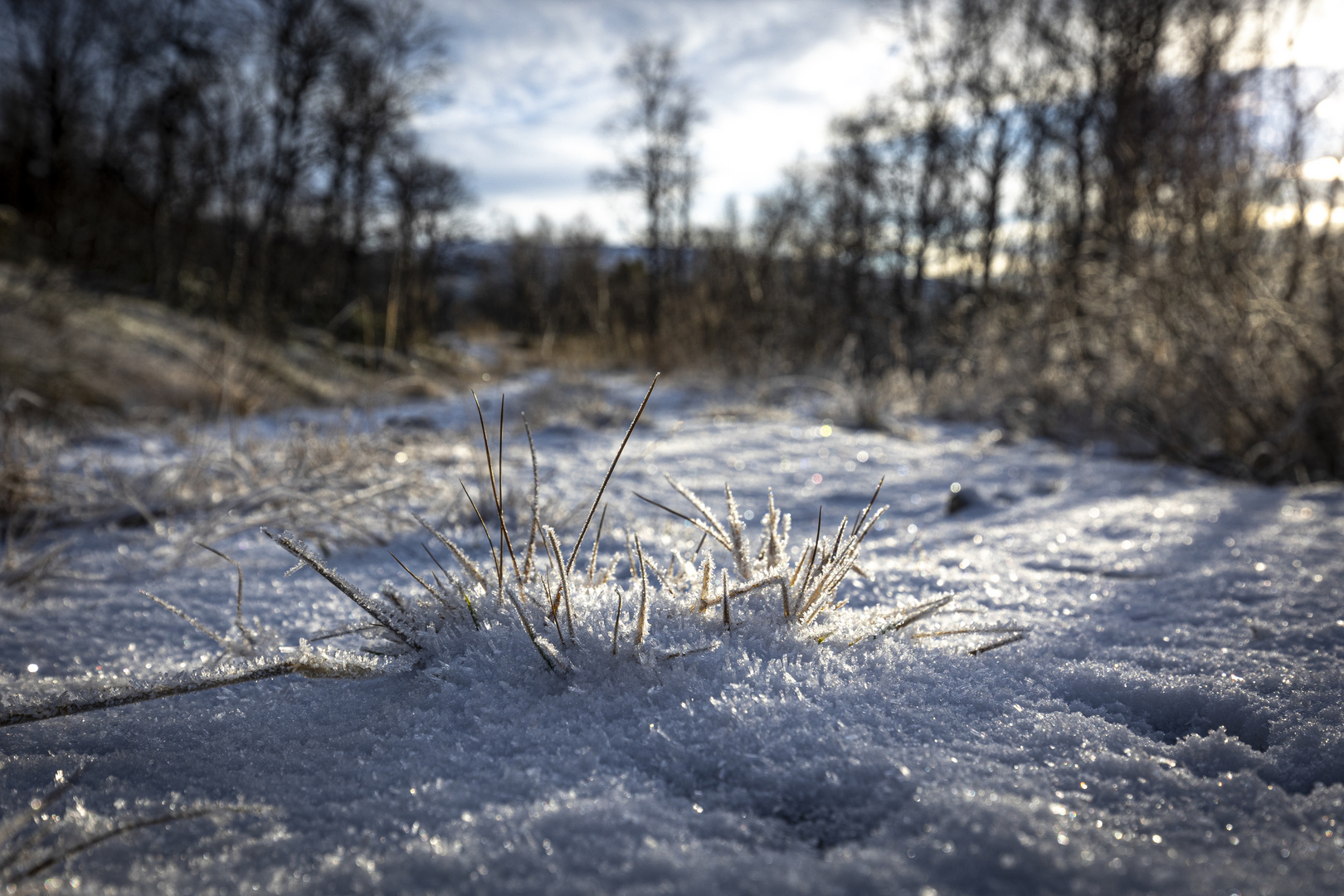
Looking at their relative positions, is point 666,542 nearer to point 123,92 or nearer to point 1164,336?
point 1164,336

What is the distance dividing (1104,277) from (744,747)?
4.15 meters

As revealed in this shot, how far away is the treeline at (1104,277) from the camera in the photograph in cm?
254

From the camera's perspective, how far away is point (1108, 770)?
620 mm

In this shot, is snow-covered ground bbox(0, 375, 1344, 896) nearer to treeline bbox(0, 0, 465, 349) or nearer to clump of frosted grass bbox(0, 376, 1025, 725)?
clump of frosted grass bbox(0, 376, 1025, 725)

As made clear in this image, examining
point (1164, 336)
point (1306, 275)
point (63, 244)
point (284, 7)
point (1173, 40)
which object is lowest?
point (1164, 336)

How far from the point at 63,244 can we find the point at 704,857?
535 inches

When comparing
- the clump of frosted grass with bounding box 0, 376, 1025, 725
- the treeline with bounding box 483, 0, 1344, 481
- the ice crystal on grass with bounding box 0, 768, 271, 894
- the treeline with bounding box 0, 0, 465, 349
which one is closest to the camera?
the ice crystal on grass with bounding box 0, 768, 271, 894

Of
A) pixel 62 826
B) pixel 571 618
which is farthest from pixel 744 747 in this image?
pixel 62 826

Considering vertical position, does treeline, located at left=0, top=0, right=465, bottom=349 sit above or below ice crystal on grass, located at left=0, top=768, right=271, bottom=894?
above

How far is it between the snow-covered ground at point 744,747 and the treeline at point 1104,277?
166cm

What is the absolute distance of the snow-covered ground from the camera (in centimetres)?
49

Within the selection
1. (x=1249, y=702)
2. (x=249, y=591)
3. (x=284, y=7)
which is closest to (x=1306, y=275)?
(x=1249, y=702)

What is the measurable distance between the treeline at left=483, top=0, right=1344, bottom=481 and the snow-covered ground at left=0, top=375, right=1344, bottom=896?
5.45 feet

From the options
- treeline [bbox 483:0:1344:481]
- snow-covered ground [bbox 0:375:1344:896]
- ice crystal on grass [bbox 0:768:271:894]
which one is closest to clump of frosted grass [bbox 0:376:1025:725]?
snow-covered ground [bbox 0:375:1344:896]
